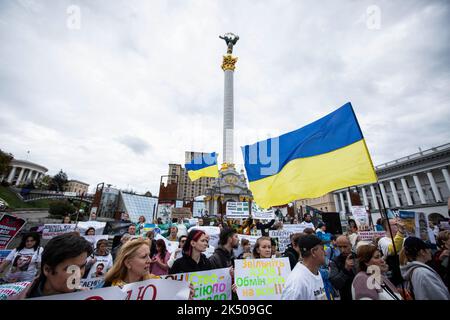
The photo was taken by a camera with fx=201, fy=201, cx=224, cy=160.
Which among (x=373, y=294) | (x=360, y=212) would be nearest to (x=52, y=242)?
(x=373, y=294)

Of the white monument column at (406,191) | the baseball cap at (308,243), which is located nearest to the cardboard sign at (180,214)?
the baseball cap at (308,243)

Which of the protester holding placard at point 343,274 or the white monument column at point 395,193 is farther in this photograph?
the white monument column at point 395,193

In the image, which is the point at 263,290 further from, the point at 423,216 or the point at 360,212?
the point at 360,212

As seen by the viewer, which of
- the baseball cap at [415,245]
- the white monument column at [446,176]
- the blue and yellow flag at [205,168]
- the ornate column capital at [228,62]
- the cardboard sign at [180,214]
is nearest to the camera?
the baseball cap at [415,245]

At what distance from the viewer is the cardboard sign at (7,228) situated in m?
4.43

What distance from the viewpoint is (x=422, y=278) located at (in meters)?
2.38

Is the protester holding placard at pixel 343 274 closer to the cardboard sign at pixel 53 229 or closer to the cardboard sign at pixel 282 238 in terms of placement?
the cardboard sign at pixel 282 238

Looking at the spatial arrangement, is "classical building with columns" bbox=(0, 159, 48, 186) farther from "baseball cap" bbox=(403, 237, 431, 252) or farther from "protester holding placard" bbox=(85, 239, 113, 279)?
"baseball cap" bbox=(403, 237, 431, 252)

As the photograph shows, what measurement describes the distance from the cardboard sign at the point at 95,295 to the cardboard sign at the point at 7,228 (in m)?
4.61

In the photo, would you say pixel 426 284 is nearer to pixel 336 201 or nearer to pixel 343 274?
pixel 343 274

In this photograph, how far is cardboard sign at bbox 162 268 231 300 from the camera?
97.6 inches

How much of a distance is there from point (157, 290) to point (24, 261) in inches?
164

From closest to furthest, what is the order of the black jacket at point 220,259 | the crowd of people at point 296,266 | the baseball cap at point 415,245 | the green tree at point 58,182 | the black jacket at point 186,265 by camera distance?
1. the crowd of people at point 296,266
2. the black jacket at point 186,265
3. the baseball cap at point 415,245
4. the black jacket at point 220,259
5. the green tree at point 58,182
